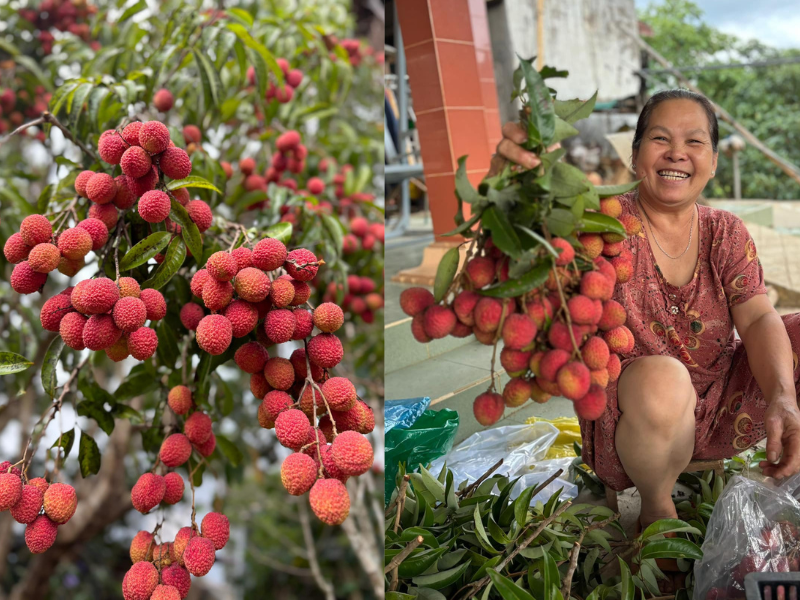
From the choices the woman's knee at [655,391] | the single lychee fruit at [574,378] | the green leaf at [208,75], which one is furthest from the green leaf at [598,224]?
the green leaf at [208,75]

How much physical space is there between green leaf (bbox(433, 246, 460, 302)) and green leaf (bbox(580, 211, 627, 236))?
0.11 meters

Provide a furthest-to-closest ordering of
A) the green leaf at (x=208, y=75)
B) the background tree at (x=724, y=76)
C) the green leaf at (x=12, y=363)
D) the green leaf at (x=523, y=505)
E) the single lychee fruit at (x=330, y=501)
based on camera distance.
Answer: the background tree at (x=724, y=76), the green leaf at (x=208, y=75), the green leaf at (x=523, y=505), the green leaf at (x=12, y=363), the single lychee fruit at (x=330, y=501)

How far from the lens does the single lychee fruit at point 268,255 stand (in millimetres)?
553

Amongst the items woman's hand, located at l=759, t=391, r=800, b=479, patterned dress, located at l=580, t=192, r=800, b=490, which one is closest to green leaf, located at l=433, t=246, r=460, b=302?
patterned dress, located at l=580, t=192, r=800, b=490

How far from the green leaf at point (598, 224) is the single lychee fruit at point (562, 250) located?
29 mm

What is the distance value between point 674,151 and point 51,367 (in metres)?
0.69

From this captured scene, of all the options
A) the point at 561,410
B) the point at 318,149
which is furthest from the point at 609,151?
the point at 318,149

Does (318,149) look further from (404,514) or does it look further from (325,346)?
(325,346)

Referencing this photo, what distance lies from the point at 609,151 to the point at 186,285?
54 cm

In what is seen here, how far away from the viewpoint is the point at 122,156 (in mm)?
608

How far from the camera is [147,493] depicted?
63 centimetres

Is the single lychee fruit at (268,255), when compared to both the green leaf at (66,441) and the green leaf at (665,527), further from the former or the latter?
the green leaf at (665,527)

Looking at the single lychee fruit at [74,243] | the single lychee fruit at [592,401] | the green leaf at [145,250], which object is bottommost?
the single lychee fruit at [592,401]

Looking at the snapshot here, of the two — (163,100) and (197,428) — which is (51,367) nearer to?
(197,428)
